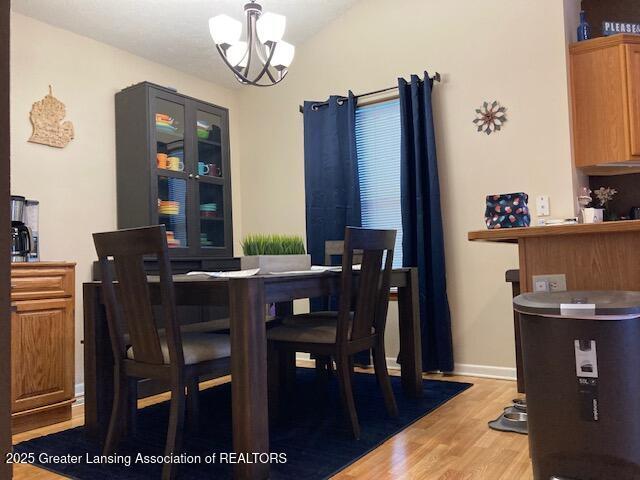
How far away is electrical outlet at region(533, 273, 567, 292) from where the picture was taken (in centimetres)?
177

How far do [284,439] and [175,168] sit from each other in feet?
7.30

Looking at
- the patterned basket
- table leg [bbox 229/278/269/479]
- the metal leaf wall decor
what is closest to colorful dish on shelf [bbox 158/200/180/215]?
the metal leaf wall decor

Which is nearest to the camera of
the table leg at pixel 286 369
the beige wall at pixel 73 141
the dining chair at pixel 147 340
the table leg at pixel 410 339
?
the dining chair at pixel 147 340

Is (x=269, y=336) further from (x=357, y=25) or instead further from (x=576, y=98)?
(x=357, y=25)

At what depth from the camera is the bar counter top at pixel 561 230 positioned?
5.12 feet

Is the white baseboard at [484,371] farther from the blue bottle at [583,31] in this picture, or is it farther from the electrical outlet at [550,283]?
the blue bottle at [583,31]

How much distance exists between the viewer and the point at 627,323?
1.38 meters

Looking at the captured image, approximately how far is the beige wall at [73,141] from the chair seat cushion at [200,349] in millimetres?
1570

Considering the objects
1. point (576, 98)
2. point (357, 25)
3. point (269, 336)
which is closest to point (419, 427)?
point (269, 336)

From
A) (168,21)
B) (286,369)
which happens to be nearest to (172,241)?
(286,369)

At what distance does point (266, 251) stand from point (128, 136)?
193 centimetres

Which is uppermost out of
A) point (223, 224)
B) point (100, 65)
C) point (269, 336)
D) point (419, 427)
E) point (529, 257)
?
point (100, 65)

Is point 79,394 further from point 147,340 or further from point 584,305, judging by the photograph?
point 584,305

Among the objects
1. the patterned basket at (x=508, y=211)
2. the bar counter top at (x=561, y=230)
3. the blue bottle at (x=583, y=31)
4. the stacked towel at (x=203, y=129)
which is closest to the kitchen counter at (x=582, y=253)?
the bar counter top at (x=561, y=230)
